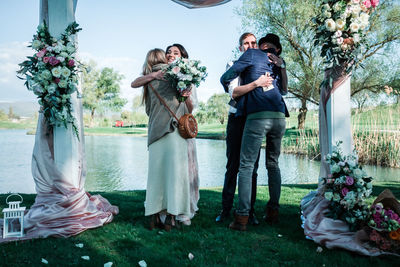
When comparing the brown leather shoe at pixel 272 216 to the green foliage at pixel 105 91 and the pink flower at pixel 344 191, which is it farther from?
the green foliage at pixel 105 91

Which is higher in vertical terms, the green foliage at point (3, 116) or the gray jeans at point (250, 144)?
the green foliage at point (3, 116)

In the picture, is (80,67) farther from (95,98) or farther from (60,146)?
(95,98)

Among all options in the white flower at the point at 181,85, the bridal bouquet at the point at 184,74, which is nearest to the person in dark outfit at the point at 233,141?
the bridal bouquet at the point at 184,74

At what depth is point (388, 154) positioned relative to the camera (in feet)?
31.2

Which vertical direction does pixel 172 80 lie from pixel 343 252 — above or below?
above

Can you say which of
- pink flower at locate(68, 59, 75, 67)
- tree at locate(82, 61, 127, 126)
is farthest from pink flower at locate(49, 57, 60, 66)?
tree at locate(82, 61, 127, 126)

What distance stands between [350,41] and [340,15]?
0.27 m

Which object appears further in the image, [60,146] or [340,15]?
[60,146]

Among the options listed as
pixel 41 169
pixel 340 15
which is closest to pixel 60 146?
pixel 41 169

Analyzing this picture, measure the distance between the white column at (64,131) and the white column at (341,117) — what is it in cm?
270

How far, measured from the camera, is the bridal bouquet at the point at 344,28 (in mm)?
3113

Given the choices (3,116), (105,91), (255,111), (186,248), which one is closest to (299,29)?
(255,111)

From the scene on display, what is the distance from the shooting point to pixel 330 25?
10.3ft

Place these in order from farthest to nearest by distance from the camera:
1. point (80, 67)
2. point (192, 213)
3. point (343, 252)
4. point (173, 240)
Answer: point (192, 213)
point (80, 67)
point (173, 240)
point (343, 252)
